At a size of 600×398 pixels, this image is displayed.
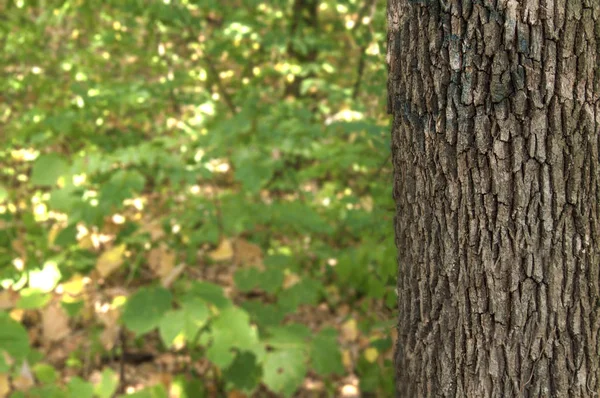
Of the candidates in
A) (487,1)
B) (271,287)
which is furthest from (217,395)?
(487,1)

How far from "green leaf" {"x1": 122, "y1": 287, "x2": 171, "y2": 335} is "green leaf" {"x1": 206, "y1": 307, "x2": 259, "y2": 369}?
0.26m

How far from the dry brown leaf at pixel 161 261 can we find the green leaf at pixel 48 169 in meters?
0.73

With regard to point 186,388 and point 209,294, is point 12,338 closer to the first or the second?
point 209,294

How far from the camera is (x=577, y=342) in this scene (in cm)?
146

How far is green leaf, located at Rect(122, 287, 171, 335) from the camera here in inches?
109

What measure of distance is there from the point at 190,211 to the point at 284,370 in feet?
4.41

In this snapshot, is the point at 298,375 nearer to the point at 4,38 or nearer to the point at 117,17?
the point at 117,17

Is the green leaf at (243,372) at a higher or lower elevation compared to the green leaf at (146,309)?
lower

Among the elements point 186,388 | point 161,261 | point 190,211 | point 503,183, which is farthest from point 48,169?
point 503,183

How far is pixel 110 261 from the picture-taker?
3432 mm

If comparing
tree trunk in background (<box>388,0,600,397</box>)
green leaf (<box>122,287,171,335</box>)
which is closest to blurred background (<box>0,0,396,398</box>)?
green leaf (<box>122,287,171,335</box>)

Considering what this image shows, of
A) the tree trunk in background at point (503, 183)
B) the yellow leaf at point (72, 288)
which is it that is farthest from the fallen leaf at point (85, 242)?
the tree trunk in background at point (503, 183)

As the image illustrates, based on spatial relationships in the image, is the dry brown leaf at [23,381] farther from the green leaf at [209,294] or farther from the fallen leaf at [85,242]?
the green leaf at [209,294]

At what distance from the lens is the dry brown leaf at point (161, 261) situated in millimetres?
3447
